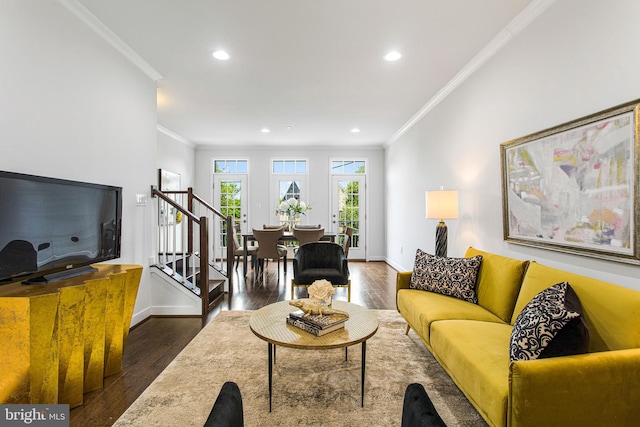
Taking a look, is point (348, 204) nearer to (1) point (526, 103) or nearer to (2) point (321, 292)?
(1) point (526, 103)

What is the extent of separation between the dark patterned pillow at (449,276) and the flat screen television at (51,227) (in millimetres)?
2716

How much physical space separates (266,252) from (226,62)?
295 centimetres

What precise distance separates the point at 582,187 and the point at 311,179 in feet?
19.3

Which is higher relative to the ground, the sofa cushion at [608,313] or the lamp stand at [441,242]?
the lamp stand at [441,242]

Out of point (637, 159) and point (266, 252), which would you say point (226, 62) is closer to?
point (266, 252)

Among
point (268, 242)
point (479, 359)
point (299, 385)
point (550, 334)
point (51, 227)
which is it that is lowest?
point (299, 385)

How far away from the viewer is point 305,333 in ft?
6.48

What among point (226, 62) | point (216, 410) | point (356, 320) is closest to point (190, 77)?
point (226, 62)

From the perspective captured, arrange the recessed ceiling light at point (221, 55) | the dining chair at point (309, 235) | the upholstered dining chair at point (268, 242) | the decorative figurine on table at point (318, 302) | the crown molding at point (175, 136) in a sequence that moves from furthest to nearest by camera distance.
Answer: the crown molding at point (175, 136) < the dining chair at point (309, 235) < the upholstered dining chair at point (268, 242) < the recessed ceiling light at point (221, 55) < the decorative figurine on table at point (318, 302)

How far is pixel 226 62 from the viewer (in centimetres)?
329

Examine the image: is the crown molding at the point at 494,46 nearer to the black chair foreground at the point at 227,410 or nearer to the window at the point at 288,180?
the black chair foreground at the point at 227,410

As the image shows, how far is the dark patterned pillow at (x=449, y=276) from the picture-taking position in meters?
2.66

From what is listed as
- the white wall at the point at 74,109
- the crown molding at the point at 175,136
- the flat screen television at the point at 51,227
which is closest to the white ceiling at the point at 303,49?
the white wall at the point at 74,109

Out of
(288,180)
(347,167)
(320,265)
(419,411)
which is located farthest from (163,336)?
(347,167)
